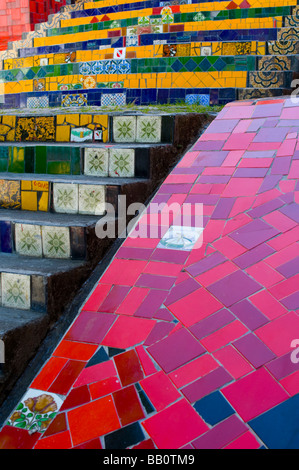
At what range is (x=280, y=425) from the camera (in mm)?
1260

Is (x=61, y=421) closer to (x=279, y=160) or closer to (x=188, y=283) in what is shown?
(x=188, y=283)

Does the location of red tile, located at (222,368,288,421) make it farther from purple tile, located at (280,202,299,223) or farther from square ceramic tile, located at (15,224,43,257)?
square ceramic tile, located at (15,224,43,257)

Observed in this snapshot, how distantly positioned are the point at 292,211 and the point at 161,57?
Result: 2839 mm

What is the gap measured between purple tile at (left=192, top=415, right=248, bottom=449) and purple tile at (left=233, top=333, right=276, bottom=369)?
0.18 meters

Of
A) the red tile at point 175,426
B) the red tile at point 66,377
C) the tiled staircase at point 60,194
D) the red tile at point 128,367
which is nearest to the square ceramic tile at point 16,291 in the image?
the tiled staircase at point 60,194

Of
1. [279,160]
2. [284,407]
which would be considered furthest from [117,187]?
[284,407]

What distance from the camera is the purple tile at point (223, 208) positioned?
200 centimetres

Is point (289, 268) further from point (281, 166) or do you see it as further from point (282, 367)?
point (281, 166)

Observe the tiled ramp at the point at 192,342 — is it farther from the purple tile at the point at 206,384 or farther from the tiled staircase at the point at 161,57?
the tiled staircase at the point at 161,57

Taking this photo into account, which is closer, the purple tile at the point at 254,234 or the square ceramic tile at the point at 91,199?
the purple tile at the point at 254,234

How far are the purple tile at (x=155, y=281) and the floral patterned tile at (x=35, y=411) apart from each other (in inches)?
19.4

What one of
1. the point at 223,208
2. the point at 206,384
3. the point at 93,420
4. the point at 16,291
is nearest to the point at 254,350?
the point at 206,384

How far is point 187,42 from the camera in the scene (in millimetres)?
4457

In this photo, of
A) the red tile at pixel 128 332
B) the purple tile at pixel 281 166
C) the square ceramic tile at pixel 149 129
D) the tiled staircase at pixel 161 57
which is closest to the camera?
the red tile at pixel 128 332
